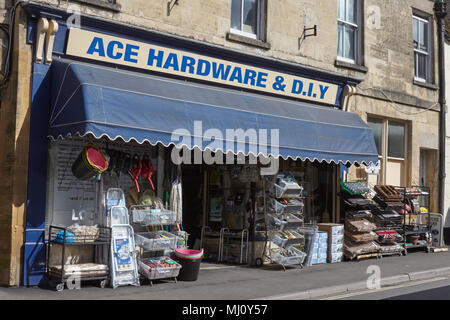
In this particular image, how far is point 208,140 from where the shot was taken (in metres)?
10.1

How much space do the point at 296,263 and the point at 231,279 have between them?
1972mm

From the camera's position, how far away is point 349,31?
50.6 ft

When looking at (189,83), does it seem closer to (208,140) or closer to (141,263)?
(208,140)

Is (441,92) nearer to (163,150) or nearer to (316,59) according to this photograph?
(316,59)

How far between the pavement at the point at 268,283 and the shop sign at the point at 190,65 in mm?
4035

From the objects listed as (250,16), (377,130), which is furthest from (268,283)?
(377,130)

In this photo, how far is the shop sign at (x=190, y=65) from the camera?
10.1m

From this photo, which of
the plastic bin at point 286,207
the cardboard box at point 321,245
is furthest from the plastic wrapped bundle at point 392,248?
the plastic bin at point 286,207

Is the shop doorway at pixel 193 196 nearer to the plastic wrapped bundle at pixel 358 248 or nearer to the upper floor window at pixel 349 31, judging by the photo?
the plastic wrapped bundle at pixel 358 248

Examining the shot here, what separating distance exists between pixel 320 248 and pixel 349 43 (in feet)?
19.3

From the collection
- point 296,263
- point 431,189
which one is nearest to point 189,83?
point 296,263

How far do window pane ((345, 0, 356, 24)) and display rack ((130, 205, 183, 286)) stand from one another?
814cm
